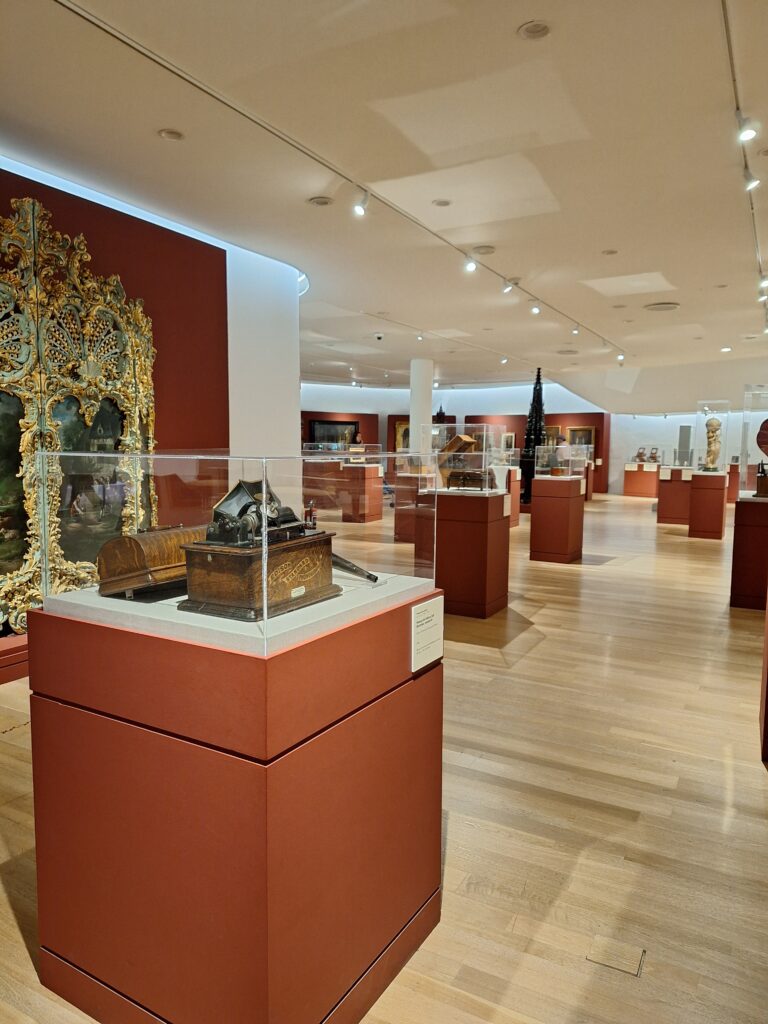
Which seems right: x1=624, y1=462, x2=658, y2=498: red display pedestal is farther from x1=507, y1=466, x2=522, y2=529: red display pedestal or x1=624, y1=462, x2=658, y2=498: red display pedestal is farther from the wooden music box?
the wooden music box

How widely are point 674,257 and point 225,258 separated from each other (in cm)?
442

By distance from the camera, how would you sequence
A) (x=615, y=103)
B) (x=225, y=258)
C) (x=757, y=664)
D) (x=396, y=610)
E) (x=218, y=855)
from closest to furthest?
(x=218, y=855) < (x=396, y=610) < (x=615, y=103) < (x=757, y=664) < (x=225, y=258)

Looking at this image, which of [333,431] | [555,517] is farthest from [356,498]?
[333,431]

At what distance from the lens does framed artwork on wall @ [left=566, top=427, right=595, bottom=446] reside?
22417mm

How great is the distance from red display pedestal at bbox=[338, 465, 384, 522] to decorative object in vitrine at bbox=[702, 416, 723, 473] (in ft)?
36.0

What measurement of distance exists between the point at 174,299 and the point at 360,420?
18.4 metres

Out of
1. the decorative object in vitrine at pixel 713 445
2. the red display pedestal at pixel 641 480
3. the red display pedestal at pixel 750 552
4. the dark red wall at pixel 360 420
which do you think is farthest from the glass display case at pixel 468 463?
the dark red wall at pixel 360 420

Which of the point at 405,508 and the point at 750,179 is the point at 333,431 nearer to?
the point at 750,179

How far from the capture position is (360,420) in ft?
78.8

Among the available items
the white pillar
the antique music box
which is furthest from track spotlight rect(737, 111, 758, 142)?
the white pillar

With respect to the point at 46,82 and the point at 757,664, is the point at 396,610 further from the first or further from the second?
the point at 757,664

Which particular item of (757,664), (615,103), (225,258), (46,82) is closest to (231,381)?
(225,258)

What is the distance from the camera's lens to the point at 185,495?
5.97 ft

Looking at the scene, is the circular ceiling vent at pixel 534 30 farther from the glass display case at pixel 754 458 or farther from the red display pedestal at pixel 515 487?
the red display pedestal at pixel 515 487
